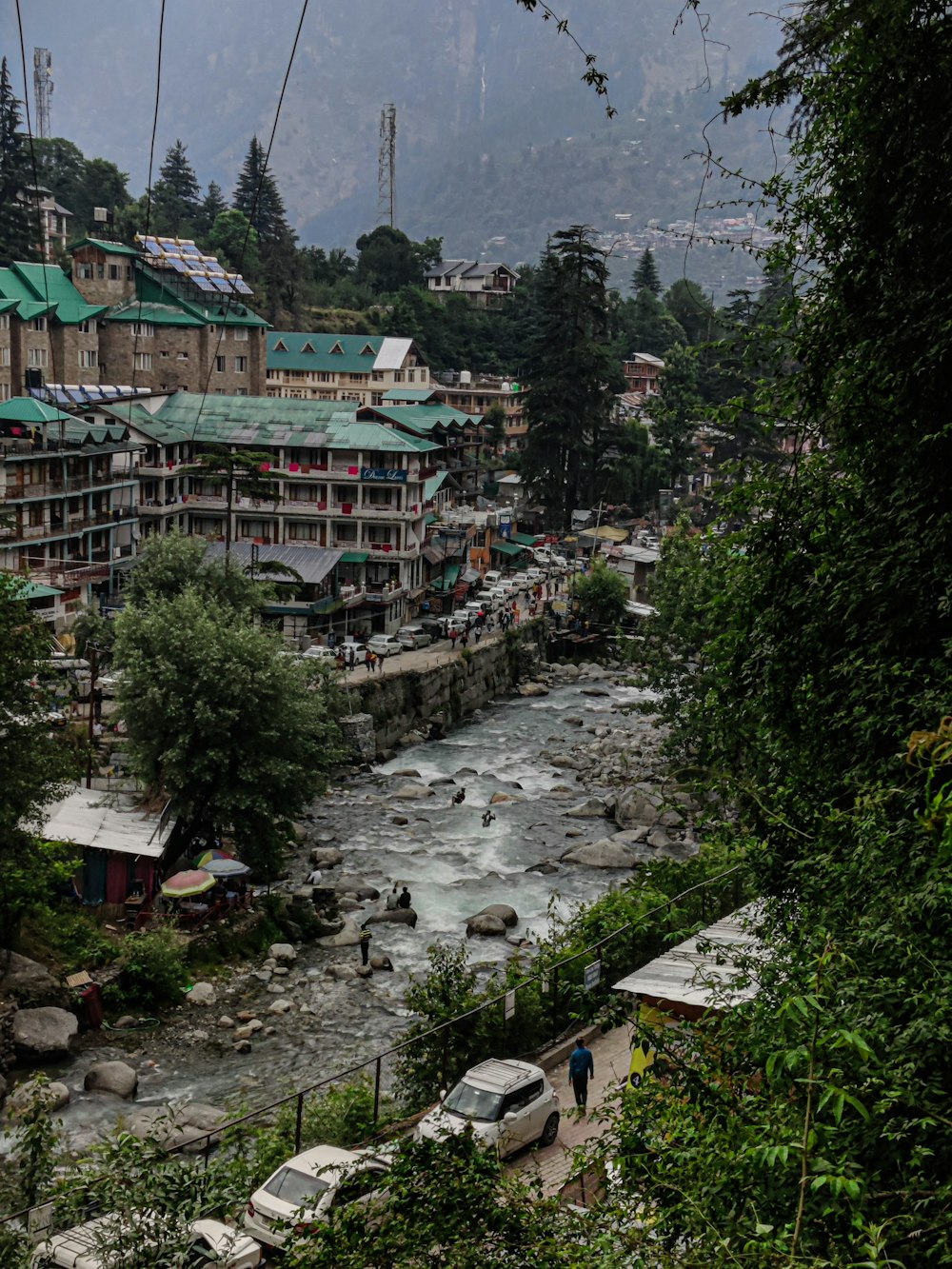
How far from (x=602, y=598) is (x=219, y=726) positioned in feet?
106

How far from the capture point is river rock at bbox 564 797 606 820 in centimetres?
3581

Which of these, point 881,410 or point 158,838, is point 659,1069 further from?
point 158,838

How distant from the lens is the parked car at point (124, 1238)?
859 centimetres

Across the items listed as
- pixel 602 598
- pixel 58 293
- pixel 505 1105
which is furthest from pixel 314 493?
pixel 505 1105

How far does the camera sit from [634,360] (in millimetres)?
103625

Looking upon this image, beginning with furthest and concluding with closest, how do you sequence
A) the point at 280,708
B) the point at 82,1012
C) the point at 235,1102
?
the point at 280,708 → the point at 82,1012 → the point at 235,1102

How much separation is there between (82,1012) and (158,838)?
15.5 ft

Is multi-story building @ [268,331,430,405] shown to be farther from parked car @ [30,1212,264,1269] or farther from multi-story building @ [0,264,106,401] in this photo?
parked car @ [30,1212,264,1269]

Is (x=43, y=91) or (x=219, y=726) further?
(x=43, y=91)

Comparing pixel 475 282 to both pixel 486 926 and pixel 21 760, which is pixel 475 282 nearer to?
pixel 486 926

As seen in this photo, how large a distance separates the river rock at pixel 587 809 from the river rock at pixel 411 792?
12.6ft

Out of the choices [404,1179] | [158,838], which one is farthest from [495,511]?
[404,1179]

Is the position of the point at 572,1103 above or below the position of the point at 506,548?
below

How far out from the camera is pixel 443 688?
45.1 metres
